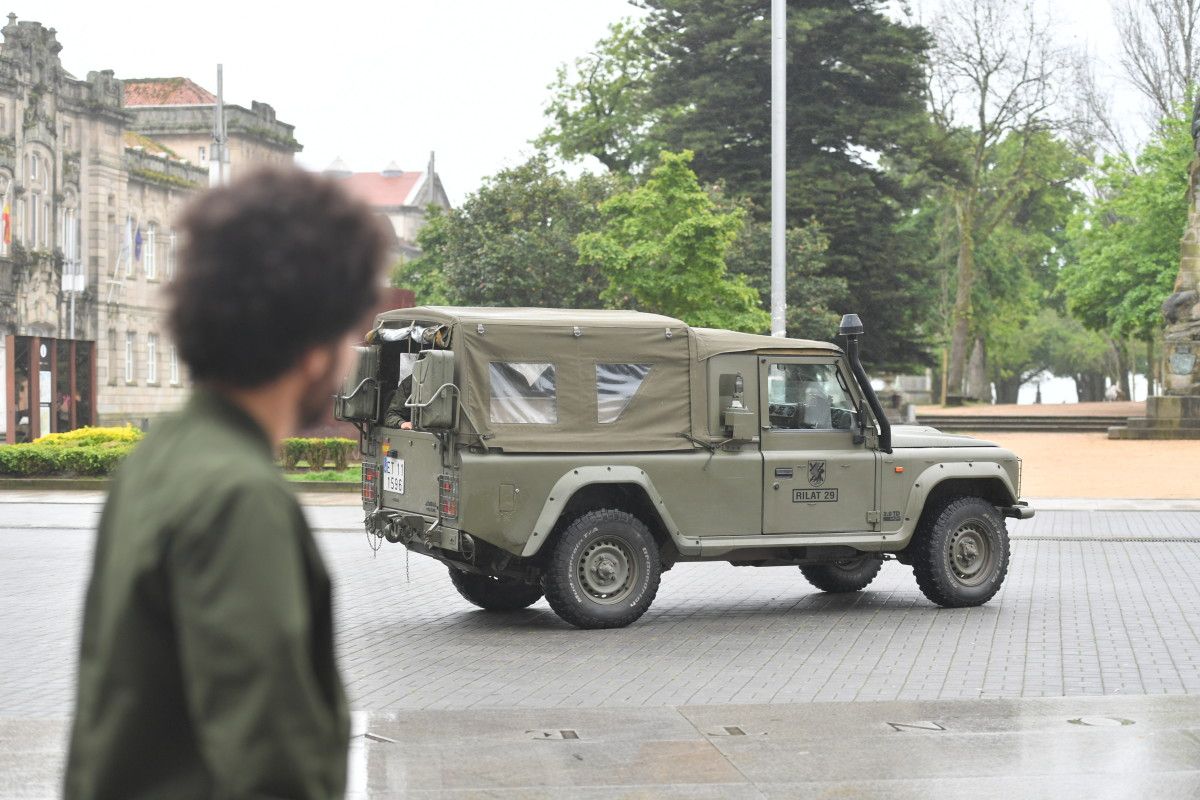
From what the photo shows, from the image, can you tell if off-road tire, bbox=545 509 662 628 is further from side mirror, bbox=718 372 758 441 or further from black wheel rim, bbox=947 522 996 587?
black wheel rim, bbox=947 522 996 587

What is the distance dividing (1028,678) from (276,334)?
8096 mm

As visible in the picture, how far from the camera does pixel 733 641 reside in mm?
11312

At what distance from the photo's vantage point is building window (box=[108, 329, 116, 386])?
6244cm

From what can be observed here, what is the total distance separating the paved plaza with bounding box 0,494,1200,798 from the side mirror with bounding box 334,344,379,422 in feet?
5.09

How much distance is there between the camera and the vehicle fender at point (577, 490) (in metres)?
11.3

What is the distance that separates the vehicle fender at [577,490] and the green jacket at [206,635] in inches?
350

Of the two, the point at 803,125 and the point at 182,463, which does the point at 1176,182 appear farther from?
the point at 182,463

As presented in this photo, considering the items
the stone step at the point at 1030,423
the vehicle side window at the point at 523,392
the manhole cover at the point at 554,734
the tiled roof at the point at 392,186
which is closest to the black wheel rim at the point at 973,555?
the vehicle side window at the point at 523,392

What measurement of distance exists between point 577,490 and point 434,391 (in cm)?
125

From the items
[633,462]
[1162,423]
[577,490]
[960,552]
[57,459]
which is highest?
[633,462]

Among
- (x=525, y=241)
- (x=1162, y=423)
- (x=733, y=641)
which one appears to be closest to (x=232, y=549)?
(x=733, y=641)

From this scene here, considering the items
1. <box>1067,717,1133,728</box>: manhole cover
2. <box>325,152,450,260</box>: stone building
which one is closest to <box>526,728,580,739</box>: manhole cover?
<box>1067,717,1133,728</box>: manhole cover

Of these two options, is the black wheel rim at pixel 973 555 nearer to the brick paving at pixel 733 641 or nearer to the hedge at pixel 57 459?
the brick paving at pixel 733 641

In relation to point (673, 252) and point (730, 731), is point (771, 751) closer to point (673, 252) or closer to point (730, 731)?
point (730, 731)
